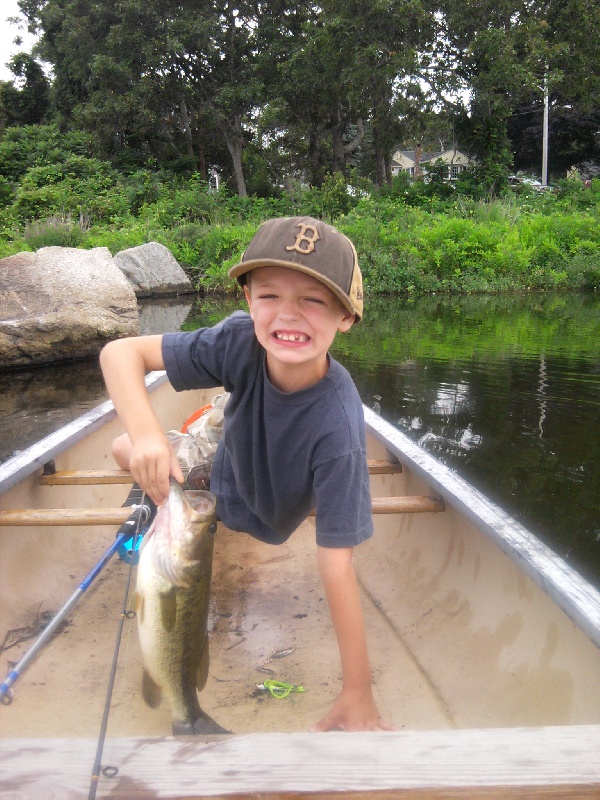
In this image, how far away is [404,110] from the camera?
2152 centimetres

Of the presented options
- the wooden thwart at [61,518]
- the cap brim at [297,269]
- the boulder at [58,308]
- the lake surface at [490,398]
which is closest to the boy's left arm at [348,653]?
the cap brim at [297,269]

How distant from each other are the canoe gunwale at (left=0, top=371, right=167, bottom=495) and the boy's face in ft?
4.78

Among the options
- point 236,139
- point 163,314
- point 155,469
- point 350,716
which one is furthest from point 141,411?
point 236,139

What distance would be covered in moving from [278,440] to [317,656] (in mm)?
969

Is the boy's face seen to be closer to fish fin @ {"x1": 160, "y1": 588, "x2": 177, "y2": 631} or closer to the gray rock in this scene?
fish fin @ {"x1": 160, "y1": 588, "x2": 177, "y2": 631}

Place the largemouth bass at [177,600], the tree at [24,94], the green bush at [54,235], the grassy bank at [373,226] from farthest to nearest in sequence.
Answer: the tree at [24,94]
the green bush at [54,235]
the grassy bank at [373,226]
the largemouth bass at [177,600]

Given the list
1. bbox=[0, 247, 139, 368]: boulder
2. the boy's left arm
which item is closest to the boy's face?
the boy's left arm

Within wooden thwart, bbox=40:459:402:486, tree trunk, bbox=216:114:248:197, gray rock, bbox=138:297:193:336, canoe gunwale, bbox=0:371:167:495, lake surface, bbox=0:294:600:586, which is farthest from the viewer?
tree trunk, bbox=216:114:248:197

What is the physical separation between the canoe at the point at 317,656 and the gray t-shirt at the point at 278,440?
0.52 meters

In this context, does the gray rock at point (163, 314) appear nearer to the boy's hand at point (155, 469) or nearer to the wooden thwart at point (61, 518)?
the wooden thwart at point (61, 518)

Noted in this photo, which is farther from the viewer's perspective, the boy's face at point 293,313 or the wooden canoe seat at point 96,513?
the wooden canoe seat at point 96,513

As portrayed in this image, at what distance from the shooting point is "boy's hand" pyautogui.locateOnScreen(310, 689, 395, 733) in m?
1.78

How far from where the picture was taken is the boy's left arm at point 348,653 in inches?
70.6

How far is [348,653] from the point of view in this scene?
1.83 meters
